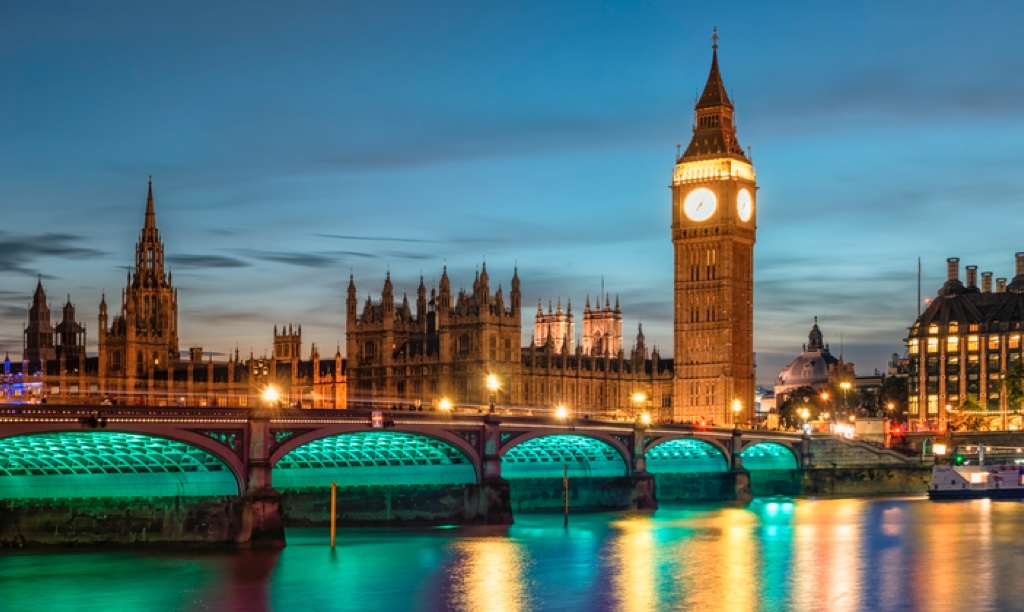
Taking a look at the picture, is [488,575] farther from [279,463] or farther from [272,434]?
[279,463]

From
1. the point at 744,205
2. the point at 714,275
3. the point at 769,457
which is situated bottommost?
the point at 769,457

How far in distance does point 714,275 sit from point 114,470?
10423cm

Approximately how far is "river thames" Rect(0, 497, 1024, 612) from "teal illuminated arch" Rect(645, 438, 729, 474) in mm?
27266

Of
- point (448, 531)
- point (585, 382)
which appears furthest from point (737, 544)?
point (585, 382)

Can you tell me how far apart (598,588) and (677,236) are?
112761mm

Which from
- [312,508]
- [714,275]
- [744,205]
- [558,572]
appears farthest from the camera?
[744,205]

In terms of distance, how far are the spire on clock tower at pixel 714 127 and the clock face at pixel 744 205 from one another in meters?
3.57

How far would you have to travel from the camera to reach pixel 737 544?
8206 cm

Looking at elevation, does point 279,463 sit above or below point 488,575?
above

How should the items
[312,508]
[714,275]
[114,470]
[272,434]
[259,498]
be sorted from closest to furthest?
[259,498] → [272,434] → [114,470] → [312,508] → [714,275]

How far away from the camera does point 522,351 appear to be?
518 feet

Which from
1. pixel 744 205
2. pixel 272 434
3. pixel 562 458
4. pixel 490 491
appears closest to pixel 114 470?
Result: pixel 272 434

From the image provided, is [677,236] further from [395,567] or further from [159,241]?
[395,567]

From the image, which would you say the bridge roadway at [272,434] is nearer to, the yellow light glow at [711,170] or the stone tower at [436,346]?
the stone tower at [436,346]
